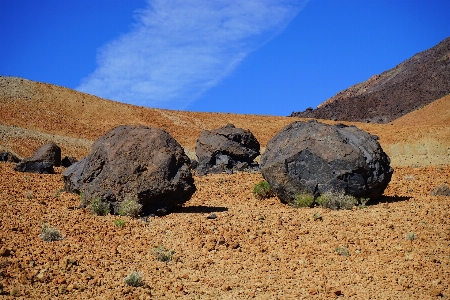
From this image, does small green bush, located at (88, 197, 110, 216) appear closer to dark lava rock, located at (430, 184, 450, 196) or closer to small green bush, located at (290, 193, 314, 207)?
small green bush, located at (290, 193, 314, 207)

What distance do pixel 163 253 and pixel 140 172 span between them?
3.80 metres

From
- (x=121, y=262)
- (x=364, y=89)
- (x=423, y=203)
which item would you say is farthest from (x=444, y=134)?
(x=364, y=89)

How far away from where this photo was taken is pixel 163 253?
966 cm

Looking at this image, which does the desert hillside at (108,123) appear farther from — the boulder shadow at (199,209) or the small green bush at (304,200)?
the small green bush at (304,200)

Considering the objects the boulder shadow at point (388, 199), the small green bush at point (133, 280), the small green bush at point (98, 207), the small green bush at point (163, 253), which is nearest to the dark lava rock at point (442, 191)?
the boulder shadow at point (388, 199)

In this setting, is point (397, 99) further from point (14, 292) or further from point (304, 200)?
point (14, 292)

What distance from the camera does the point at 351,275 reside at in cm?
878

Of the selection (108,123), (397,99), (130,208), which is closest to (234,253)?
(130,208)

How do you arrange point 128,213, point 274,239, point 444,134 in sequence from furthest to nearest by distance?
point 444,134 < point 128,213 < point 274,239

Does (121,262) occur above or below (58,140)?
below

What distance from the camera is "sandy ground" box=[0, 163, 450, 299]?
8.14m

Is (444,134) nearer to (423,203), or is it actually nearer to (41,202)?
(423,203)

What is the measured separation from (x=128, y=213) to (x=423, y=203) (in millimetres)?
7668

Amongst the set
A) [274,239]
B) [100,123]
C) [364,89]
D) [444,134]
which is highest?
[364,89]
